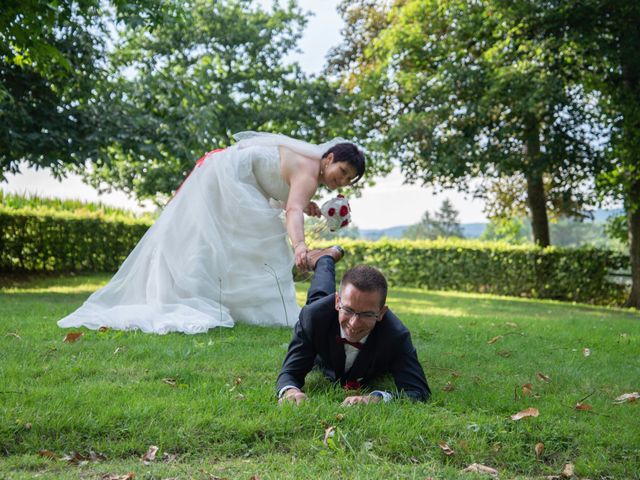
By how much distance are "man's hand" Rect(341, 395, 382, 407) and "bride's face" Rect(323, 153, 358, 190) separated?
2.59 metres

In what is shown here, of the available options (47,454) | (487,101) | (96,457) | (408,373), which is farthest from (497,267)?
(47,454)

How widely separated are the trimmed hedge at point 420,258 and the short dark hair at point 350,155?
39.1ft

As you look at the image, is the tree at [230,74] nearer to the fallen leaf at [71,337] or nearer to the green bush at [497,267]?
the green bush at [497,267]

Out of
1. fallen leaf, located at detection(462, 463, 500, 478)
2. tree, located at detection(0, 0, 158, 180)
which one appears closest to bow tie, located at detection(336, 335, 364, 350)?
fallen leaf, located at detection(462, 463, 500, 478)

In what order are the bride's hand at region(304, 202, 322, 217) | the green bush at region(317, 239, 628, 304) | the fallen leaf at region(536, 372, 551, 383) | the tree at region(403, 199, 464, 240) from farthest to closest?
the tree at region(403, 199, 464, 240)
the green bush at region(317, 239, 628, 304)
the bride's hand at region(304, 202, 322, 217)
the fallen leaf at region(536, 372, 551, 383)

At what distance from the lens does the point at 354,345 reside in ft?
13.4

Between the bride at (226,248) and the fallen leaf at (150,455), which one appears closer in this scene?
the fallen leaf at (150,455)

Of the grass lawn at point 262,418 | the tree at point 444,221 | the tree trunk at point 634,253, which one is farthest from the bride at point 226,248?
the tree at point 444,221

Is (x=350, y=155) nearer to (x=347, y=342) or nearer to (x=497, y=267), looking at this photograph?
(x=347, y=342)

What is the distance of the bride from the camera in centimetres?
626

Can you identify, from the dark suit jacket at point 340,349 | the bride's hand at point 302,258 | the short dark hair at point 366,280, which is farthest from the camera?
the bride's hand at point 302,258

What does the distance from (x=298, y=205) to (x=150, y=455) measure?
11.0 ft

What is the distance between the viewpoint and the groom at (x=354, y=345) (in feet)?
12.3

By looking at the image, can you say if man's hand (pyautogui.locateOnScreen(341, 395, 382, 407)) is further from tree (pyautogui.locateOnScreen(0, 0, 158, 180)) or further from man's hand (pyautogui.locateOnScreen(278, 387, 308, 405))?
tree (pyautogui.locateOnScreen(0, 0, 158, 180))
